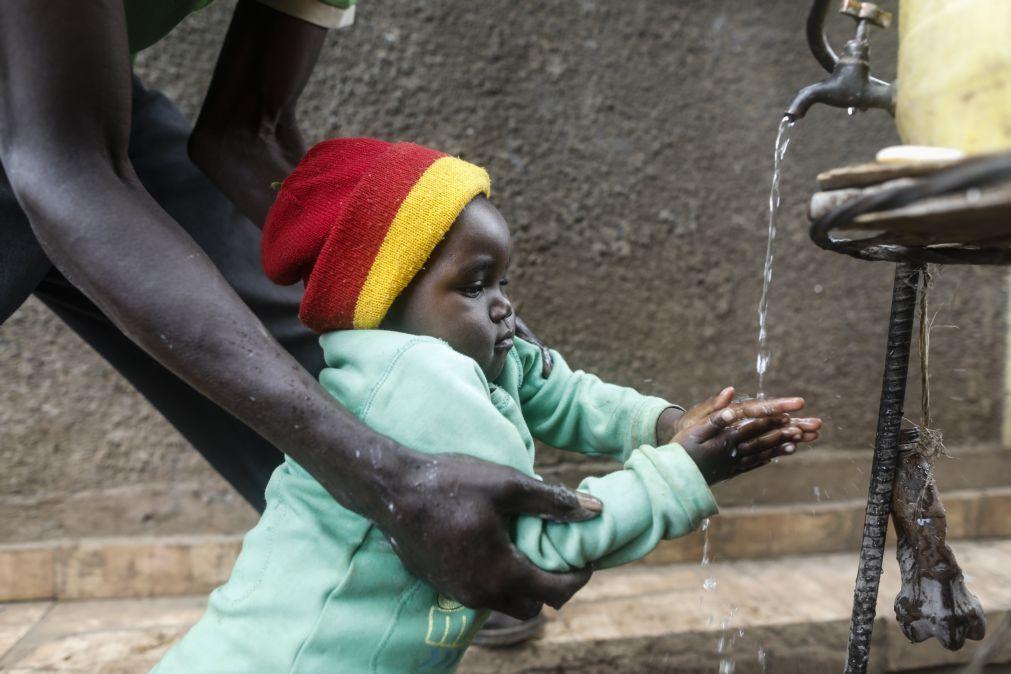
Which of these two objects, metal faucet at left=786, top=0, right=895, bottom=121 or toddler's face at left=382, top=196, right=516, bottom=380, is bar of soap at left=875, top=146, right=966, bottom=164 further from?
toddler's face at left=382, top=196, right=516, bottom=380

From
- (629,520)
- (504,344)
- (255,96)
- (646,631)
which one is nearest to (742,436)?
(629,520)

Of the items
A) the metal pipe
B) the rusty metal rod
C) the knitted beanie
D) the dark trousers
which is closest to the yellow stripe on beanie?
the knitted beanie

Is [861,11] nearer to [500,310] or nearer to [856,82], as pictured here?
[856,82]

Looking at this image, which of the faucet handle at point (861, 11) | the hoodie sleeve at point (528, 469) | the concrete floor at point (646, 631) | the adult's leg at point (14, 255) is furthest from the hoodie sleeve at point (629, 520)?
the concrete floor at point (646, 631)

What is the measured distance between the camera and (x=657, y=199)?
8.13 ft


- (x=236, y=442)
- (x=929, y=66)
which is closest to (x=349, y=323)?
(x=236, y=442)

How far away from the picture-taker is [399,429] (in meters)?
1.04

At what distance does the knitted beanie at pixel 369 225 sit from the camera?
1153 mm

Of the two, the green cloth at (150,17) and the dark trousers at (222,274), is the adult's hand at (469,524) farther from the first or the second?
the green cloth at (150,17)

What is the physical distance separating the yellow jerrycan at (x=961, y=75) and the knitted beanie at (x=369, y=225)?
1.95ft

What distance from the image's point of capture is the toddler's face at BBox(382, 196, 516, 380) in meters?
1.17

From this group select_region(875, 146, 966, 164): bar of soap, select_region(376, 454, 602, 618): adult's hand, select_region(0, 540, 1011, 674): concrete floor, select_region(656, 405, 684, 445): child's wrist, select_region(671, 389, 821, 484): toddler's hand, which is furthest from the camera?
select_region(0, 540, 1011, 674): concrete floor

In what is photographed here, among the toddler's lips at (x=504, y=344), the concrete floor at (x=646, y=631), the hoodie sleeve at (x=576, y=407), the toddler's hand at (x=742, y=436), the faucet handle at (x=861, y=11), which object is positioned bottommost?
the concrete floor at (x=646, y=631)

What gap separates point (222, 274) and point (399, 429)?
0.65 metres
